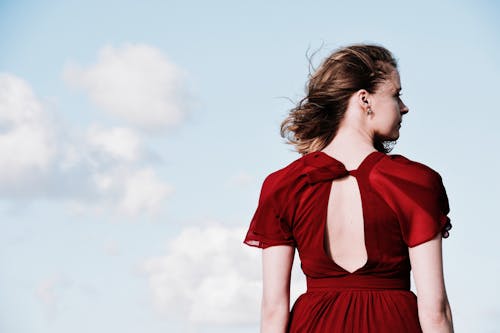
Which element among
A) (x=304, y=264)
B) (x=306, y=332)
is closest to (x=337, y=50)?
(x=304, y=264)

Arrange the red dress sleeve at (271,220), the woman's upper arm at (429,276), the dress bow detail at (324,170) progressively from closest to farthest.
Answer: the woman's upper arm at (429,276), the dress bow detail at (324,170), the red dress sleeve at (271,220)

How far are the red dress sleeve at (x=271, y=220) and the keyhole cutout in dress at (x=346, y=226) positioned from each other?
249mm

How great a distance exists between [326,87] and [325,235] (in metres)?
0.69

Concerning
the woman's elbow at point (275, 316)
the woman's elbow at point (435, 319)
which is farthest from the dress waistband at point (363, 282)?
the woman's elbow at point (275, 316)

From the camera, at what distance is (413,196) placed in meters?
3.86

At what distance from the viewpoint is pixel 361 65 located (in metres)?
4.02

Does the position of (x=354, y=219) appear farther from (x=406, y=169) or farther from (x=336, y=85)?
(x=336, y=85)

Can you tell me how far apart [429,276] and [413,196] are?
0.35 metres

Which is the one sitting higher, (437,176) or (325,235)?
(437,176)

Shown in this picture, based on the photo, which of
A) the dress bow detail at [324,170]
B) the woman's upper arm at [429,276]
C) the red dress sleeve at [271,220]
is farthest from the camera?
the red dress sleeve at [271,220]

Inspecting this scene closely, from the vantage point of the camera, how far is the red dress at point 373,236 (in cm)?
381

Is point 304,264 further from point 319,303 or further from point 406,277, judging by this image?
point 406,277

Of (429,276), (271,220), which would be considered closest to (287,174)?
(271,220)

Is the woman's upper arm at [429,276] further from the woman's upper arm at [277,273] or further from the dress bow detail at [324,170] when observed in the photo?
the woman's upper arm at [277,273]
